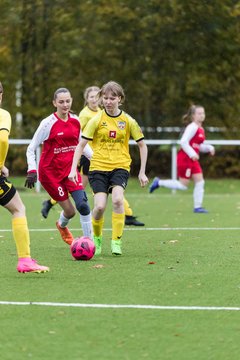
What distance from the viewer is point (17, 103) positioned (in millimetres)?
26031

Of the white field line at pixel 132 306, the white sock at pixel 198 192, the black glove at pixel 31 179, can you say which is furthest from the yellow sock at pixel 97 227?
the white sock at pixel 198 192

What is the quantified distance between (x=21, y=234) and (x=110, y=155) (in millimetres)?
2077

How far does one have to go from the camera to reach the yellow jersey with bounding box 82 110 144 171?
454 inches

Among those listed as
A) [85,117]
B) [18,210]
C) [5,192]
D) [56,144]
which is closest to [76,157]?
[56,144]

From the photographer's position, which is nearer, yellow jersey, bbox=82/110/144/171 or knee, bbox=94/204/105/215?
knee, bbox=94/204/105/215

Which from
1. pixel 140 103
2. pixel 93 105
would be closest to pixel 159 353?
pixel 93 105

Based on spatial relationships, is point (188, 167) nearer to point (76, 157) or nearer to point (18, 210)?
point (76, 157)

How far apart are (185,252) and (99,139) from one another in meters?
1.55

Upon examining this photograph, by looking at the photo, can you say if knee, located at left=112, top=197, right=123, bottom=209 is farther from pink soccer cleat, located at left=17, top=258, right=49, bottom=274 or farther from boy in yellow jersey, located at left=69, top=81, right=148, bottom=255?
pink soccer cleat, located at left=17, top=258, right=49, bottom=274

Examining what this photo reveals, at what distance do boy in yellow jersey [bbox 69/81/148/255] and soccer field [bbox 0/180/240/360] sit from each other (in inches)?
16.4

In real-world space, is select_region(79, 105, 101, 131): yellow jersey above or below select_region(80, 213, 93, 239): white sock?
above

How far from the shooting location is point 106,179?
11.5m

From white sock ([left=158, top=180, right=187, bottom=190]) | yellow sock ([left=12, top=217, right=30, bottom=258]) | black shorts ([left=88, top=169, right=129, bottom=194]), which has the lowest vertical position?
white sock ([left=158, top=180, right=187, bottom=190])

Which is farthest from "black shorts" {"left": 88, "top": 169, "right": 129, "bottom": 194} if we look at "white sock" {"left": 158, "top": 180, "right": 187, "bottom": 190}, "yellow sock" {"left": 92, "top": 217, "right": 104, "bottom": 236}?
"white sock" {"left": 158, "top": 180, "right": 187, "bottom": 190}
